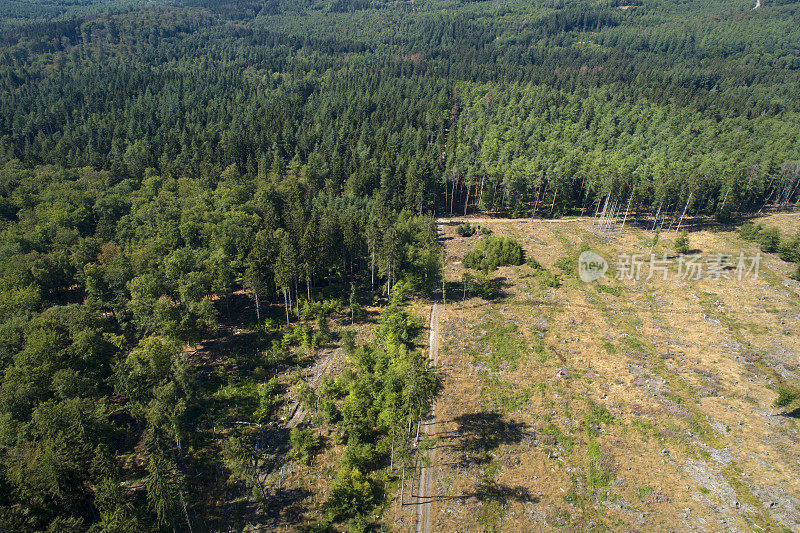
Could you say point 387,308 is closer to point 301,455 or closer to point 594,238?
point 301,455

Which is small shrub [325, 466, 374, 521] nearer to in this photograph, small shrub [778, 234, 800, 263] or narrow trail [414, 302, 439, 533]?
narrow trail [414, 302, 439, 533]

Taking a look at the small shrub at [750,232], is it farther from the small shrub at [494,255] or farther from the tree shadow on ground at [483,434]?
the tree shadow on ground at [483,434]

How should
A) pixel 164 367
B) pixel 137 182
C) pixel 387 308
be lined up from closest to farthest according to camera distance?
pixel 164 367
pixel 387 308
pixel 137 182

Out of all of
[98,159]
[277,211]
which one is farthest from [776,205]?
[98,159]

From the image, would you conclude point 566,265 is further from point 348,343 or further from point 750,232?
point 348,343

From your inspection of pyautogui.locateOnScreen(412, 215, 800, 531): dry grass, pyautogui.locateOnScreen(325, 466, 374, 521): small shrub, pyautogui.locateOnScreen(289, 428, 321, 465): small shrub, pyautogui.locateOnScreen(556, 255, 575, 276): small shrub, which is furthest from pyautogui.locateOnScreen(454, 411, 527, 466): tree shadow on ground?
pyautogui.locateOnScreen(556, 255, 575, 276): small shrub

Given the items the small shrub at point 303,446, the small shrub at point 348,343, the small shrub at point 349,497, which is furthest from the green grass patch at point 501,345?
the small shrub at point 303,446

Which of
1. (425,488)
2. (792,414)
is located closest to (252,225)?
(425,488)

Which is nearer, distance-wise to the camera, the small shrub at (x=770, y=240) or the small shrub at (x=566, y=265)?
the small shrub at (x=566, y=265)
